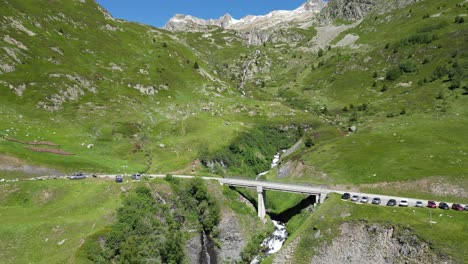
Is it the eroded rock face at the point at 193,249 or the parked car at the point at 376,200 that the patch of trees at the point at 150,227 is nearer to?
the eroded rock face at the point at 193,249

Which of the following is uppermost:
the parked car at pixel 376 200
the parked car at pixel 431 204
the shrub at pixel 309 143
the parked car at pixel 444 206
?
the shrub at pixel 309 143

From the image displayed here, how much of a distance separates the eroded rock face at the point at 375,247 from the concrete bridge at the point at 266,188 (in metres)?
15.3

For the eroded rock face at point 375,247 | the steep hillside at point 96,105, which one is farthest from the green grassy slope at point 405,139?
the steep hillside at point 96,105

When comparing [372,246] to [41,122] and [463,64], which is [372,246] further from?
[463,64]

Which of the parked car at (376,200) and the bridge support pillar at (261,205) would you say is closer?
the parked car at (376,200)

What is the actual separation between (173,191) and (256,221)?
2254cm

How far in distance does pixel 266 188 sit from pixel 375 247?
106 ft

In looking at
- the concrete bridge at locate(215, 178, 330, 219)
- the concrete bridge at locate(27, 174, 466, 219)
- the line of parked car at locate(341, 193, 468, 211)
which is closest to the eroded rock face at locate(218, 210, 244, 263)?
the concrete bridge at locate(215, 178, 330, 219)

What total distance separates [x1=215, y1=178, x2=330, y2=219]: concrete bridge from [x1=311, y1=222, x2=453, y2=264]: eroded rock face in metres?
15.3

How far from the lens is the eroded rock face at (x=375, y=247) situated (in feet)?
195

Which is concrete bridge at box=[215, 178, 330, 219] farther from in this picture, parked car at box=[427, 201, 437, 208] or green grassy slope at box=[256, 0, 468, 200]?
parked car at box=[427, 201, 437, 208]

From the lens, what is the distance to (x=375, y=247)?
64.4 meters

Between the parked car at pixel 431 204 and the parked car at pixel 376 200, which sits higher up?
the parked car at pixel 376 200

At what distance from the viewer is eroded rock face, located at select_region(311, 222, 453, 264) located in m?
59.5
